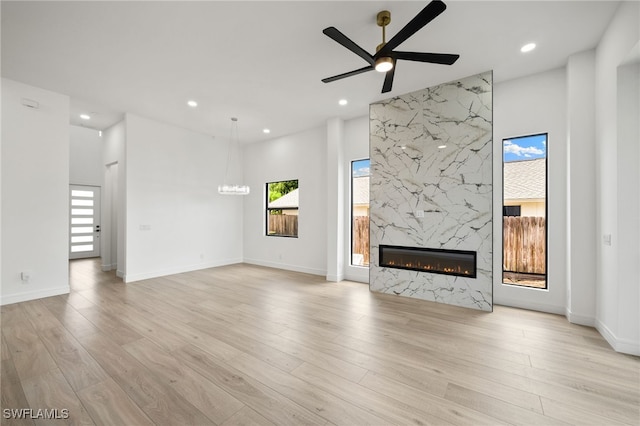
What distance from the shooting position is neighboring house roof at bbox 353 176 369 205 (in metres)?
5.47

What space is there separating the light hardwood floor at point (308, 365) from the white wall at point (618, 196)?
11.2 inches

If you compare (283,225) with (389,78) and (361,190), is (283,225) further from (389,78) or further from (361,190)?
(389,78)

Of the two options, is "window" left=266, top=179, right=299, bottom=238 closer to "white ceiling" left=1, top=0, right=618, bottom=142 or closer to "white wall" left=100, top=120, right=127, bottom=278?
"white ceiling" left=1, top=0, right=618, bottom=142

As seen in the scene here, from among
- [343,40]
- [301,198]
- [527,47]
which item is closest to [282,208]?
[301,198]

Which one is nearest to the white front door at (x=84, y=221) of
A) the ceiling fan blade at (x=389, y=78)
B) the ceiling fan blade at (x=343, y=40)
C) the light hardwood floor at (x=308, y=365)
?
the light hardwood floor at (x=308, y=365)

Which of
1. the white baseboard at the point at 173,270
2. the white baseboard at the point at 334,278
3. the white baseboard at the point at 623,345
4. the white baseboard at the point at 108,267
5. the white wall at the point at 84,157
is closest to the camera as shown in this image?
the white baseboard at the point at 623,345

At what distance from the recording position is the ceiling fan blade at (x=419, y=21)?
1950mm

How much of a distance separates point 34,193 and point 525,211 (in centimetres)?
781

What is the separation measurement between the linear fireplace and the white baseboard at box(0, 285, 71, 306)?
5.68 meters

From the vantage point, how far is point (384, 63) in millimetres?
2648

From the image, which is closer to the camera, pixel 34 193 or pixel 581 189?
pixel 581 189

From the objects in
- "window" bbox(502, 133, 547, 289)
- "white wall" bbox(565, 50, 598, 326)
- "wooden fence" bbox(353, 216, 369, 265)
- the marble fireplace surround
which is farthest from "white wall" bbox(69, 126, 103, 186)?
"white wall" bbox(565, 50, 598, 326)

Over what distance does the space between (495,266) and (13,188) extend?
7640 millimetres

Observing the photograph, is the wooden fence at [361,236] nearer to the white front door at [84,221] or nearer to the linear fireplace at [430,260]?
the linear fireplace at [430,260]
